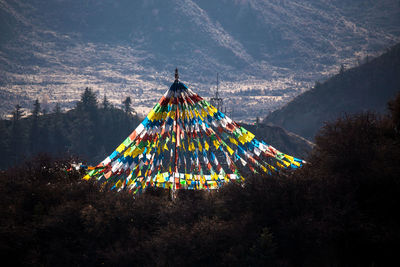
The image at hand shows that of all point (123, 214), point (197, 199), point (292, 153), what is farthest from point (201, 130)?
point (292, 153)

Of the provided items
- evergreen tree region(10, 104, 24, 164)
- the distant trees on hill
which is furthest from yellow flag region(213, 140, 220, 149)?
the distant trees on hill

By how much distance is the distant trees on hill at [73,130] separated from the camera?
334ft

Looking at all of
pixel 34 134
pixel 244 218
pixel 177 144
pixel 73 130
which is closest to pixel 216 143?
pixel 177 144

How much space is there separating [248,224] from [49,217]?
248 inches

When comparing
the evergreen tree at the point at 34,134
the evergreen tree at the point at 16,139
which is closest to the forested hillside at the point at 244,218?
the evergreen tree at the point at 16,139

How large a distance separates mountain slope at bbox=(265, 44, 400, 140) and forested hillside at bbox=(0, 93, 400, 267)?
5862 inches

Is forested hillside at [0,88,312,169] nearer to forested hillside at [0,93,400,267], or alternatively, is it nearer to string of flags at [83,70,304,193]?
string of flags at [83,70,304,193]

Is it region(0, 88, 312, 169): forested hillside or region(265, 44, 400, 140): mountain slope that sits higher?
region(265, 44, 400, 140): mountain slope

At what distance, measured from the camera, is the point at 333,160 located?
17281 mm

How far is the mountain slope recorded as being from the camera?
169625mm

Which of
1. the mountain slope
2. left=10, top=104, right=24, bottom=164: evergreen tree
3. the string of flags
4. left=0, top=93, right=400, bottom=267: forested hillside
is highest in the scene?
the mountain slope

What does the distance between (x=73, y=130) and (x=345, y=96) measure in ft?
325

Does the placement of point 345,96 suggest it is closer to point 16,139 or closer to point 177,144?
point 16,139

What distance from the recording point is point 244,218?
53.5ft
